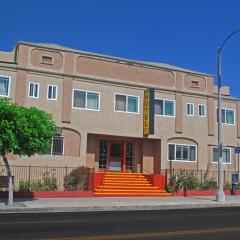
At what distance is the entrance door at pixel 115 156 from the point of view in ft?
109

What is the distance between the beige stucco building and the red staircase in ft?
3.75

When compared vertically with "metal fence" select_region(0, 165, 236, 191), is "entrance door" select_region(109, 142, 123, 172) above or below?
above

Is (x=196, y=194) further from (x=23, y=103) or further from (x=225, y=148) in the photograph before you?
(x=23, y=103)

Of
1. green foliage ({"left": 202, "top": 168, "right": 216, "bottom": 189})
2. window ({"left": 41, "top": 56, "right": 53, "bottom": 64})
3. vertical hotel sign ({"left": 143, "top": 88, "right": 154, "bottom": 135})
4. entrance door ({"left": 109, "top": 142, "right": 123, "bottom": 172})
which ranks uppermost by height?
window ({"left": 41, "top": 56, "right": 53, "bottom": 64})

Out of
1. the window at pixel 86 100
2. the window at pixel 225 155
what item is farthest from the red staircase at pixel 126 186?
the window at pixel 225 155

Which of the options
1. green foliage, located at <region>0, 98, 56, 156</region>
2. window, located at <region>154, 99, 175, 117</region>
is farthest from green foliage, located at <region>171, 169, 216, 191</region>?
green foliage, located at <region>0, 98, 56, 156</region>

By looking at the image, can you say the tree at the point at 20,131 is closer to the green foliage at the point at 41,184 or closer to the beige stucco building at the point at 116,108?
the green foliage at the point at 41,184

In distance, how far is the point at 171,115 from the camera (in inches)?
1362

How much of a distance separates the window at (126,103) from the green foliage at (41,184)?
682cm

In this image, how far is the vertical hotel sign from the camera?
108 feet

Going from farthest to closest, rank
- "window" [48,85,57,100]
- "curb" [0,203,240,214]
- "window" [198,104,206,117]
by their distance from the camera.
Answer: "window" [198,104,206,117], "window" [48,85,57,100], "curb" [0,203,240,214]

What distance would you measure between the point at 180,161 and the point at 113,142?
5057 millimetres

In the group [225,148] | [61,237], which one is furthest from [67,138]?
[61,237]

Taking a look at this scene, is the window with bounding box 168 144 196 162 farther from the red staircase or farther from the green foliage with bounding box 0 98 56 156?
the green foliage with bounding box 0 98 56 156
